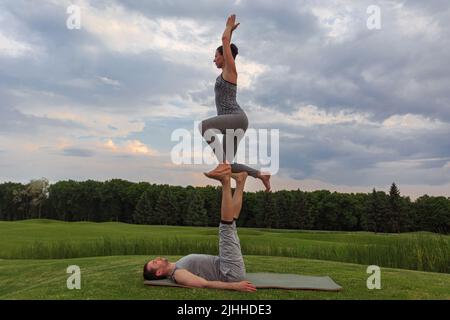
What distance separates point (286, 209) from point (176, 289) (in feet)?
153

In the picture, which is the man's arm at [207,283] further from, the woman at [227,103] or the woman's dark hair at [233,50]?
the woman's dark hair at [233,50]

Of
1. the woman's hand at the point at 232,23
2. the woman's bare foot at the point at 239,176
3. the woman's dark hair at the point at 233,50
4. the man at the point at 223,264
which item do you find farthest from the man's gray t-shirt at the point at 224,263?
the woman's hand at the point at 232,23

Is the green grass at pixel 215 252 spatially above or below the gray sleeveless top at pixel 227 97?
below

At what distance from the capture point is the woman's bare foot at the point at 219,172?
5.54 m

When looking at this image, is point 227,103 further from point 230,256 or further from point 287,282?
point 287,282

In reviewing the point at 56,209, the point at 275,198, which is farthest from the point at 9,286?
the point at 56,209

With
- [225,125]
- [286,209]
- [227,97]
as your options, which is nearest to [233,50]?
[227,97]

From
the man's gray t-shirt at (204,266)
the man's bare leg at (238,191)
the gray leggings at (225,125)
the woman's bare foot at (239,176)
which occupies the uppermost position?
the gray leggings at (225,125)

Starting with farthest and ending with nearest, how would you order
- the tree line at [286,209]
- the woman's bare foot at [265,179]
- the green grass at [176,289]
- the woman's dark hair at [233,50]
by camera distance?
the tree line at [286,209] < the woman's bare foot at [265,179] < the woman's dark hair at [233,50] < the green grass at [176,289]

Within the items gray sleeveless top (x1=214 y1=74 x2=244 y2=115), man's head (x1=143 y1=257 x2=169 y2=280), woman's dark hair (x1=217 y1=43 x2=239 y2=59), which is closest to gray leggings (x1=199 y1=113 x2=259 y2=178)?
gray sleeveless top (x1=214 y1=74 x2=244 y2=115)

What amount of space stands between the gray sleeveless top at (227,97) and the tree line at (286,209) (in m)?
43.6

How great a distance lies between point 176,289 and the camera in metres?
5.54
